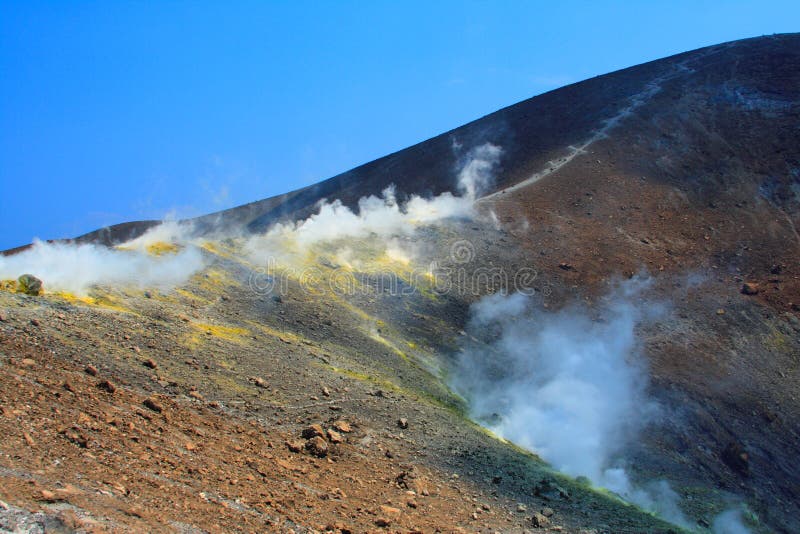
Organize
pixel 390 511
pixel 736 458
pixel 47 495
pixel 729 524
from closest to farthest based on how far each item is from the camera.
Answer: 1. pixel 47 495
2. pixel 390 511
3. pixel 729 524
4. pixel 736 458

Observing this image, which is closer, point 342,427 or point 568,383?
point 342,427

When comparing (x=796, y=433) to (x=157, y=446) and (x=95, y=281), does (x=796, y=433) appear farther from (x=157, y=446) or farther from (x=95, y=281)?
(x=95, y=281)

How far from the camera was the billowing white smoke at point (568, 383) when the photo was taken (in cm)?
1741

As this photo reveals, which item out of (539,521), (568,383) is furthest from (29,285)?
(568,383)

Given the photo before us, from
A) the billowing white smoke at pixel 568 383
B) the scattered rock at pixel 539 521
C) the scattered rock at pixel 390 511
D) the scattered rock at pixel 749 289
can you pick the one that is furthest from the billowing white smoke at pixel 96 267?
the scattered rock at pixel 749 289

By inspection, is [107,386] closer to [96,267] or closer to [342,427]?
[342,427]

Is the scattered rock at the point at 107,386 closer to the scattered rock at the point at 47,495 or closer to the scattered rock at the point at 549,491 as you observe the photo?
the scattered rock at the point at 47,495

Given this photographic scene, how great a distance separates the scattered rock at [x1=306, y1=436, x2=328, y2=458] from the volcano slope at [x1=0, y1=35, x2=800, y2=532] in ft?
0.36

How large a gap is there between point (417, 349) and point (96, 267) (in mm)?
9580

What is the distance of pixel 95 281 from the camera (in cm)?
1788

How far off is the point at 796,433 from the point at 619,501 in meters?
9.70

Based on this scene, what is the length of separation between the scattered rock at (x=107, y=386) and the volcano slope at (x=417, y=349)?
0.04 metres

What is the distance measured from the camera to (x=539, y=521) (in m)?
12.0

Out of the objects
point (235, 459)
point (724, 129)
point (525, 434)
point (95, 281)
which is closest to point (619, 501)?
point (525, 434)
